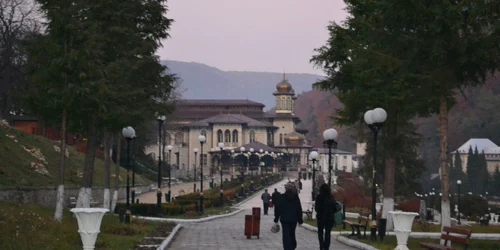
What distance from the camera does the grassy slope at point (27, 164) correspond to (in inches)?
1283

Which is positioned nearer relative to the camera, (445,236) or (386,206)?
(445,236)

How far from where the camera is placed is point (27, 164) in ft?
121

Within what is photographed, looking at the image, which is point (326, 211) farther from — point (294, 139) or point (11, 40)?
point (294, 139)

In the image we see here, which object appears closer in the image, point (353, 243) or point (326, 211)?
point (326, 211)

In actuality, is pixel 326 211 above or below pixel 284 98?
below

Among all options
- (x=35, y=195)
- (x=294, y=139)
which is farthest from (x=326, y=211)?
(x=294, y=139)

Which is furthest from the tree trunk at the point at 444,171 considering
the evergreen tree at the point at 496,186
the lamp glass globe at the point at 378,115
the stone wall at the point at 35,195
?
the evergreen tree at the point at 496,186

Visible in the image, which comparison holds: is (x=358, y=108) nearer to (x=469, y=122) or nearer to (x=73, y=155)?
(x=73, y=155)

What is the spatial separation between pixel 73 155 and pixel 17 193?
857 inches

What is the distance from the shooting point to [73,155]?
52.1m

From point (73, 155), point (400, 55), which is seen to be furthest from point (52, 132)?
point (400, 55)

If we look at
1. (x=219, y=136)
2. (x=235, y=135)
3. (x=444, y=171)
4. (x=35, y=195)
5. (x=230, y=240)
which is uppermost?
(x=235, y=135)

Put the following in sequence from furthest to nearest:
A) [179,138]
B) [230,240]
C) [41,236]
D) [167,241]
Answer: [179,138] < [230,240] < [167,241] < [41,236]

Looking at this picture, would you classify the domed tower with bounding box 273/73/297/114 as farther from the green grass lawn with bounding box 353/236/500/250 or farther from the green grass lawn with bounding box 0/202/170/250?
the green grass lawn with bounding box 353/236/500/250
